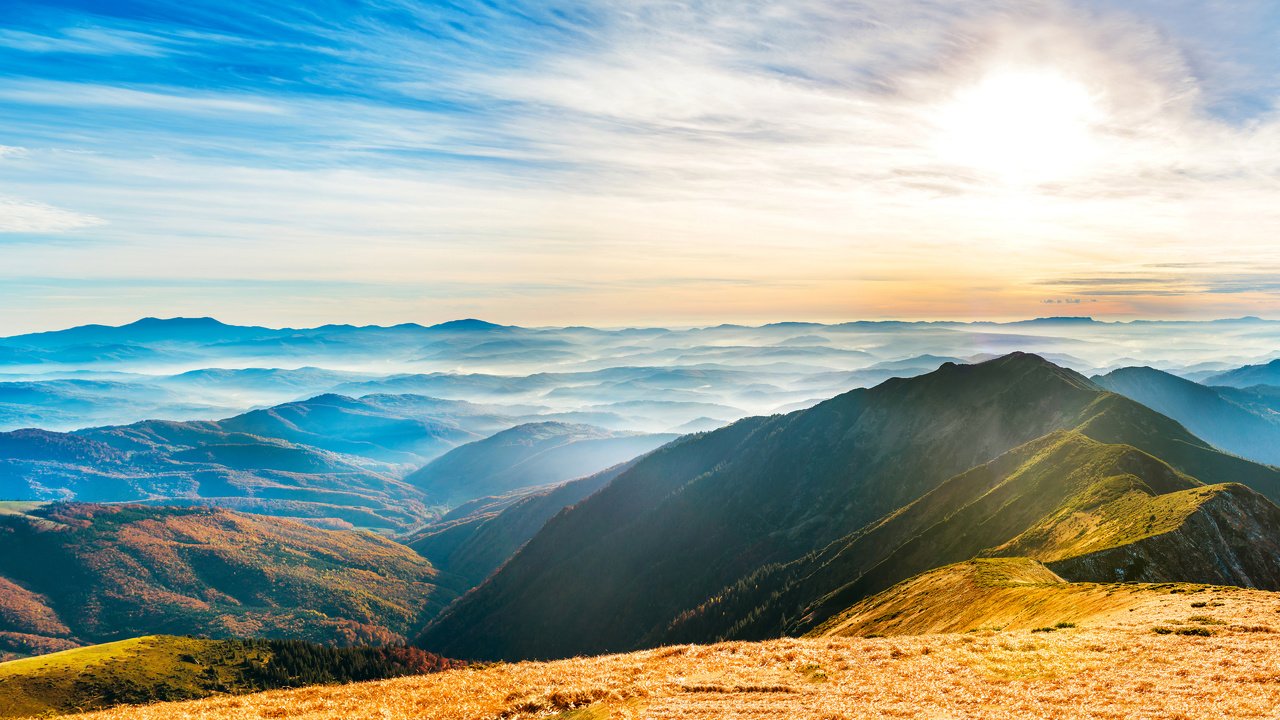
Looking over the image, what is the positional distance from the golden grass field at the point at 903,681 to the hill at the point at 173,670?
79.5 m

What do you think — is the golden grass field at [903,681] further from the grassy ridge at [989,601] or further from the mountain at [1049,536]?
the mountain at [1049,536]

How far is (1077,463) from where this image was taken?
123 metres

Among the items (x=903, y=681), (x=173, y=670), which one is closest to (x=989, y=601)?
(x=903, y=681)

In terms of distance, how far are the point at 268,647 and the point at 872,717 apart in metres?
179

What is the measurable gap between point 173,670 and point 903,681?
166 metres

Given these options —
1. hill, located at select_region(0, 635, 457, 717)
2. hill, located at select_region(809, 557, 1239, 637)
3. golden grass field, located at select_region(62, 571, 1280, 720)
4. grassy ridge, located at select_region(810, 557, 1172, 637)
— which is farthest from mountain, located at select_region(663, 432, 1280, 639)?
hill, located at select_region(0, 635, 457, 717)

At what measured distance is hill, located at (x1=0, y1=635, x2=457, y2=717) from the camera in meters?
119

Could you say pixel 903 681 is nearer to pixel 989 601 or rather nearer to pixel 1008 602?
pixel 1008 602

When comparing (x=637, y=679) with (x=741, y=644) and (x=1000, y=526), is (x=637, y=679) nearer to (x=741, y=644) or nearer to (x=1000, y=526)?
(x=741, y=644)

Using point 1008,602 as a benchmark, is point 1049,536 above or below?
below

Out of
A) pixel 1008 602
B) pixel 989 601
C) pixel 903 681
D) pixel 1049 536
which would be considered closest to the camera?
pixel 903 681

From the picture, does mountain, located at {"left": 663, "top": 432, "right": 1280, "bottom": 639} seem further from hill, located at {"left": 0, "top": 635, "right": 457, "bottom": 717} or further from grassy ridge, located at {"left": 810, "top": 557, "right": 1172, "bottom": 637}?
hill, located at {"left": 0, "top": 635, "right": 457, "bottom": 717}

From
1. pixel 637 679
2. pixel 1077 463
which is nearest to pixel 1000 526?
pixel 1077 463

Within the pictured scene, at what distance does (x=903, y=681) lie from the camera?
3431 centimetres
